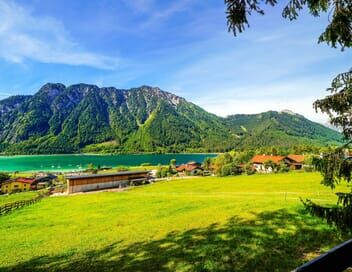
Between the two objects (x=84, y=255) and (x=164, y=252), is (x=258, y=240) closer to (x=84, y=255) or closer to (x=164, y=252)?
(x=164, y=252)

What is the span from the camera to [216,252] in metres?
10.4

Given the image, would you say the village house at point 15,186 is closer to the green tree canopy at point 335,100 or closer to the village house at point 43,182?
the village house at point 43,182

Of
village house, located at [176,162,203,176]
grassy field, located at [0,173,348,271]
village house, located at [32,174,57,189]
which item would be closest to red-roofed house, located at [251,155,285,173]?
village house, located at [176,162,203,176]

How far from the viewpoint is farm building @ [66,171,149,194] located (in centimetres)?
6087

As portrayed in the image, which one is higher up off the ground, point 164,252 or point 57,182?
point 164,252

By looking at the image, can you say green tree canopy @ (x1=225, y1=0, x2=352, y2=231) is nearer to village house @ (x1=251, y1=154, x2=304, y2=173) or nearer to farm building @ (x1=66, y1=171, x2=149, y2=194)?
farm building @ (x1=66, y1=171, x2=149, y2=194)

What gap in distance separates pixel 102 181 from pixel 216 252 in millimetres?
59762

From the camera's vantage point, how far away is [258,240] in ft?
37.3

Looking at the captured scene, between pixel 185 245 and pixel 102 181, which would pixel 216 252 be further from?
pixel 102 181

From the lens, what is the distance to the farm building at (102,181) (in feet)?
200

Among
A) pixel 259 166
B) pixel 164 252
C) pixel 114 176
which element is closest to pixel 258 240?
pixel 164 252

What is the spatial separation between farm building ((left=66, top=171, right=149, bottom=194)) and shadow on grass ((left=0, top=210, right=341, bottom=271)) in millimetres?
51740

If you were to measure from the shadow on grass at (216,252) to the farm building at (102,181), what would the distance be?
51.7 meters

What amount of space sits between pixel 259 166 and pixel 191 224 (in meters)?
82.3
